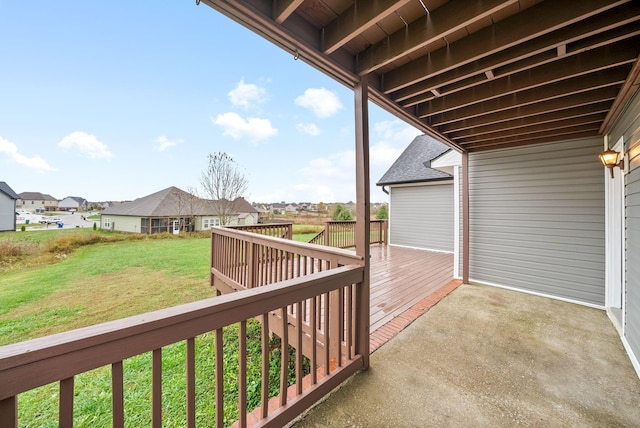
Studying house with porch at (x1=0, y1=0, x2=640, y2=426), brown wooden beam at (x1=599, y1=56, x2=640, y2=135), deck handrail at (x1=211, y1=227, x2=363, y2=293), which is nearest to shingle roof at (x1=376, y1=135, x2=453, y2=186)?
house with porch at (x1=0, y1=0, x2=640, y2=426)

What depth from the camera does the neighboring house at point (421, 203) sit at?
24.4ft

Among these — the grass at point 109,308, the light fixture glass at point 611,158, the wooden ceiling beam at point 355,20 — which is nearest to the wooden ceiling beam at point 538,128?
the light fixture glass at point 611,158

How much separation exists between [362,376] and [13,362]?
2.09 meters

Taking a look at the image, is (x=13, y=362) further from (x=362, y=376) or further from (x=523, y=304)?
(x=523, y=304)

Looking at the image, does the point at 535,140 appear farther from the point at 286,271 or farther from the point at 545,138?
the point at 286,271

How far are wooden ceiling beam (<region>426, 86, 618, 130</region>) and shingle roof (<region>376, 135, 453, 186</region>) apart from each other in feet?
14.5

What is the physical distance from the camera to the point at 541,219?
3996mm

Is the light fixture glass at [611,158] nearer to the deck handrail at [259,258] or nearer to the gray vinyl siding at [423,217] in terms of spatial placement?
the deck handrail at [259,258]

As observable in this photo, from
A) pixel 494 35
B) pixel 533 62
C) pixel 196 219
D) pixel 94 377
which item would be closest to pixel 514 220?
pixel 533 62

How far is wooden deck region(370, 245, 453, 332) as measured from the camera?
3.37 meters

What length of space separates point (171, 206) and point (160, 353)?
20.6 m

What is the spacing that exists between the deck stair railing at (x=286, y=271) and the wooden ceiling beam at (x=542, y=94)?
2.15 meters

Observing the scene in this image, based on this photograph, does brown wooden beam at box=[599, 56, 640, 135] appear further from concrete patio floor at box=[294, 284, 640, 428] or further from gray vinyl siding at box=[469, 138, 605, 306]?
concrete patio floor at box=[294, 284, 640, 428]

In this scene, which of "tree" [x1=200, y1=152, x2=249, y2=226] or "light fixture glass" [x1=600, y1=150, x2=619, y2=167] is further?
"tree" [x1=200, y1=152, x2=249, y2=226]
